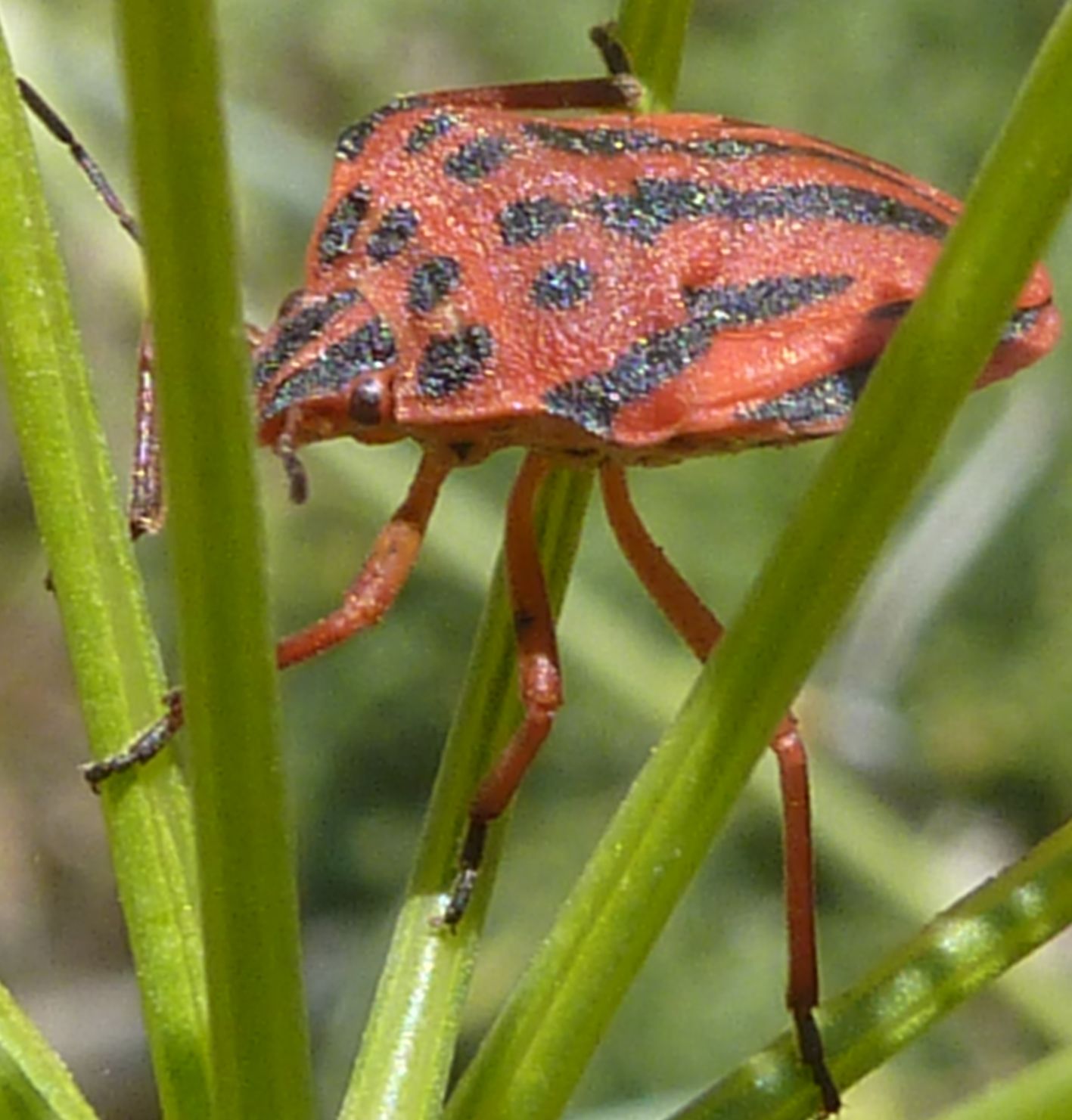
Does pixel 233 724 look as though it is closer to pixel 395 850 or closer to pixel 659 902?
pixel 659 902

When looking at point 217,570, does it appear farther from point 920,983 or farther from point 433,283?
point 433,283

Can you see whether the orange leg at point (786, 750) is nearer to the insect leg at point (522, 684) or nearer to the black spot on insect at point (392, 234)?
the insect leg at point (522, 684)

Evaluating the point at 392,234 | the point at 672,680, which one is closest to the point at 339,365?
the point at 392,234

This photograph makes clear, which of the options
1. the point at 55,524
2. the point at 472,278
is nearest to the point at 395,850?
the point at 472,278

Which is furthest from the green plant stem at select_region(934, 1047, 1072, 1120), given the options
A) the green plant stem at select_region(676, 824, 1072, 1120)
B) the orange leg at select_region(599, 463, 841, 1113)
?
the orange leg at select_region(599, 463, 841, 1113)

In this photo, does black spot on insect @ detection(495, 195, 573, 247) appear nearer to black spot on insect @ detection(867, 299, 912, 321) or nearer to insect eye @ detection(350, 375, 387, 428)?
insect eye @ detection(350, 375, 387, 428)

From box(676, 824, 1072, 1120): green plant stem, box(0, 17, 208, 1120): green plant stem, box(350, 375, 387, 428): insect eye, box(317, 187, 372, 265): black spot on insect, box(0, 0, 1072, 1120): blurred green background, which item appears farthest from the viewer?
box(0, 0, 1072, 1120): blurred green background
